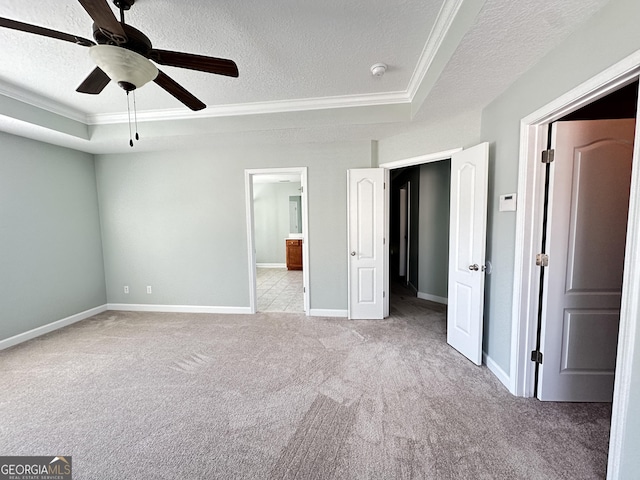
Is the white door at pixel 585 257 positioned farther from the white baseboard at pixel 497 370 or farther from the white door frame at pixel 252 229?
the white door frame at pixel 252 229

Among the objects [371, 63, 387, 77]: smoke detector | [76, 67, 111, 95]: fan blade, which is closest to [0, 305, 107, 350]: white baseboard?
[76, 67, 111, 95]: fan blade

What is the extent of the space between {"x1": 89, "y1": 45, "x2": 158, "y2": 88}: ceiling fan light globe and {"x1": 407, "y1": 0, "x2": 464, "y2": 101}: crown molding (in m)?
1.83

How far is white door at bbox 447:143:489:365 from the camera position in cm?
227

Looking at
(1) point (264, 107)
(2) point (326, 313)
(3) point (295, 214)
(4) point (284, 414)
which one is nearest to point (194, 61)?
(1) point (264, 107)

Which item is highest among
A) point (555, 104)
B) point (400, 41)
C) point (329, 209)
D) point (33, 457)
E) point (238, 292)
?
point (400, 41)

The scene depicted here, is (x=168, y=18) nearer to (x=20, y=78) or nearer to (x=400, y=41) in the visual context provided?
(x=400, y=41)

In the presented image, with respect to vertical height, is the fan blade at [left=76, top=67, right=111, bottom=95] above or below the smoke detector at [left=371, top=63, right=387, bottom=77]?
below

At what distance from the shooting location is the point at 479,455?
147 cm

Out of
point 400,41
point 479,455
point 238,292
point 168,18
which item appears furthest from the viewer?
point 238,292

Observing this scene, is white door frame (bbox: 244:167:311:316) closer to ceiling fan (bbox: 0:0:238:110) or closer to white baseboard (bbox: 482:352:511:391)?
ceiling fan (bbox: 0:0:238:110)

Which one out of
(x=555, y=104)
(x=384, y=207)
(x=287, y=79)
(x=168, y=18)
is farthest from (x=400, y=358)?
(x=168, y=18)

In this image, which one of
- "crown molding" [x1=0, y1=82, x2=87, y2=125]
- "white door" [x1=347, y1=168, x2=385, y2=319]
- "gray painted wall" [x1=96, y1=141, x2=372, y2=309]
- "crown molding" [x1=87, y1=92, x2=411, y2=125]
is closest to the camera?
"crown molding" [x1=0, y1=82, x2=87, y2=125]

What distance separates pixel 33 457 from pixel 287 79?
3317 millimetres

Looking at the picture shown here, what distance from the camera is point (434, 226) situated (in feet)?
13.8
